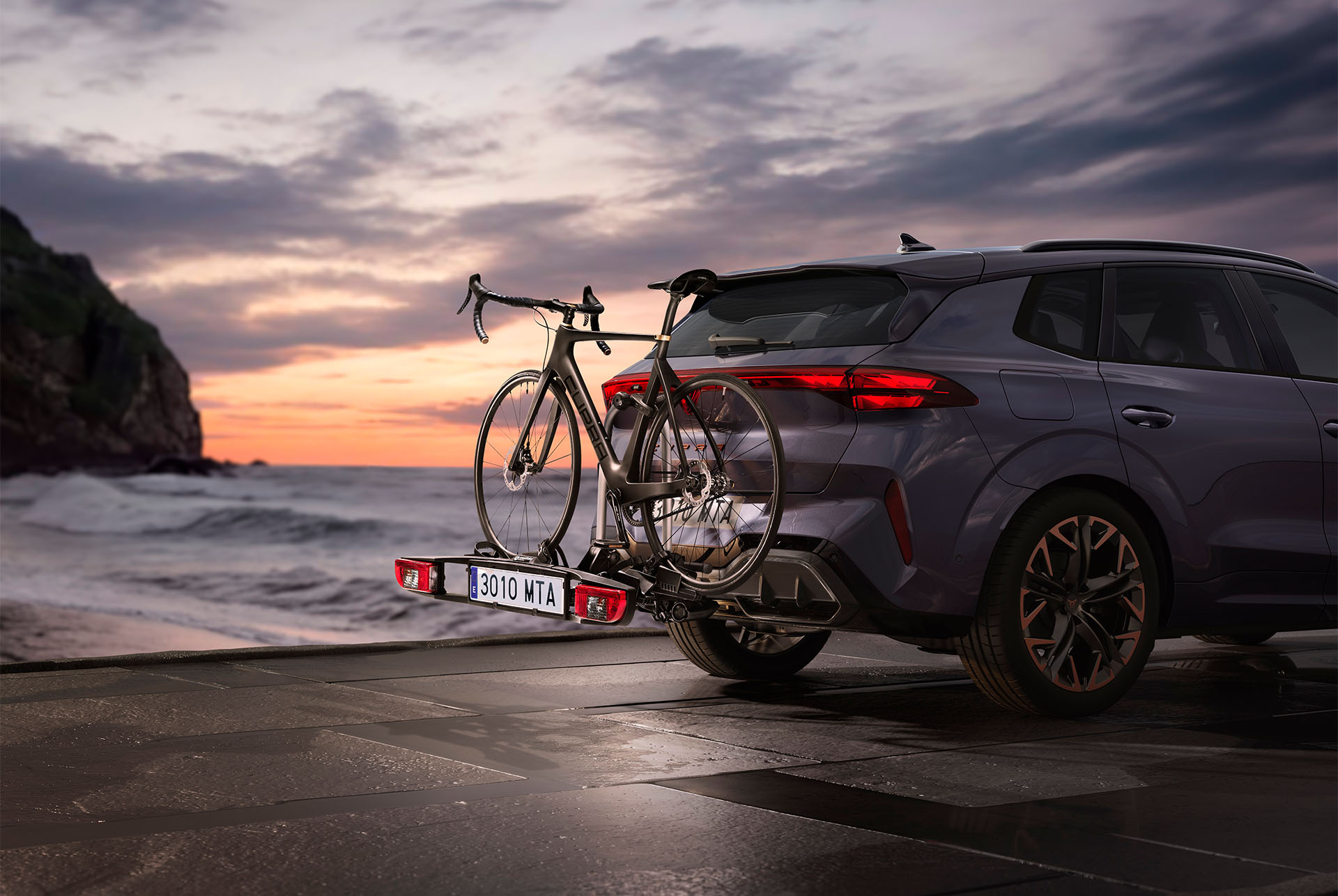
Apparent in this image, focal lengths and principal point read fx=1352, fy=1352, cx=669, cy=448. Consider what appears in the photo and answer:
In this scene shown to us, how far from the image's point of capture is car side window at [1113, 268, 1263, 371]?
598 centimetres

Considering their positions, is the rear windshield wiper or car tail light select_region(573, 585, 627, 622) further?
the rear windshield wiper

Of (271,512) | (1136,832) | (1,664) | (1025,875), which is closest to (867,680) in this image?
(1136,832)

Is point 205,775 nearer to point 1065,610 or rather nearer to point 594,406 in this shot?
point 594,406

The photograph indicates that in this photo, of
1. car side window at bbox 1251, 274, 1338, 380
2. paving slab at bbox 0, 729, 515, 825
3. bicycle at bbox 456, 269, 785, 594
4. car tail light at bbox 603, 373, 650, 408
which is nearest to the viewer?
paving slab at bbox 0, 729, 515, 825

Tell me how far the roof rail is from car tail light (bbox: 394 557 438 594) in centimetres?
292

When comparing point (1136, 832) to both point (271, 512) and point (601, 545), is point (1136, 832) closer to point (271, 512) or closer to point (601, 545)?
point (601, 545)

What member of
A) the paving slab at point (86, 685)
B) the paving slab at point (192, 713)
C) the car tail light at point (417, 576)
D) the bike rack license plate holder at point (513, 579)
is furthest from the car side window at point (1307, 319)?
the paving slab at point (86, 685)

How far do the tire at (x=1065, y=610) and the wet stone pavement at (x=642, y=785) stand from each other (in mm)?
205

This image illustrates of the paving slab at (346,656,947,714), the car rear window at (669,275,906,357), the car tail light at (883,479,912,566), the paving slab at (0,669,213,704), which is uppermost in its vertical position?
the car rear window at (669,275,906,357)

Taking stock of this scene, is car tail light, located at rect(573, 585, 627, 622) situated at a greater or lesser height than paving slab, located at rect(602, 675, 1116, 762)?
greater

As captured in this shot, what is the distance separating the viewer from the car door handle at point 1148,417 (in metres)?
5.64

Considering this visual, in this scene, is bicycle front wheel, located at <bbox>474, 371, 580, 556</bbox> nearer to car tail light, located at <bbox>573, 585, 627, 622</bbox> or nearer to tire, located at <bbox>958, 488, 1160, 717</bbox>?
car tail light, located at <bbox>573, 585, 627, 622</bbox>

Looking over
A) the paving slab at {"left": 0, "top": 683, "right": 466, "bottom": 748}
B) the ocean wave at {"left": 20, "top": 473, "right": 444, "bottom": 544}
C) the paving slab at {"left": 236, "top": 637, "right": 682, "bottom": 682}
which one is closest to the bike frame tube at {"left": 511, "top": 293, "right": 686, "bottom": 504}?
the paving slab at {"left": 0, "top": 683, "right": 466, "bottom": 748}

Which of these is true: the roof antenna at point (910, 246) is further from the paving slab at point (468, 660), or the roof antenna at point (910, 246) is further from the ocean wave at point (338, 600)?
the ocean wave at point (338, 600)
